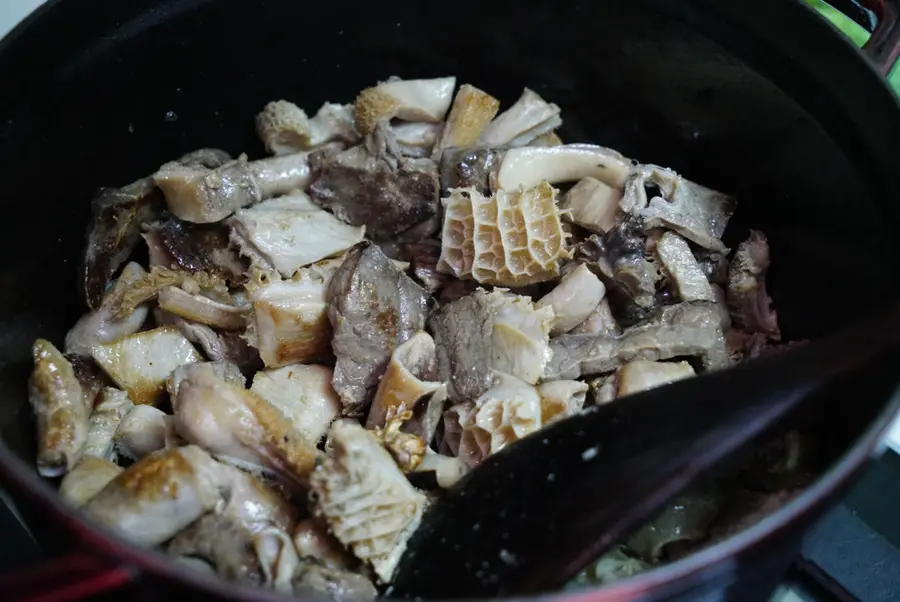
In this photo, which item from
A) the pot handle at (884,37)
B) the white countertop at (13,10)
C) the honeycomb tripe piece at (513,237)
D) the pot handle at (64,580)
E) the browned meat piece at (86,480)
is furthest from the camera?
the white countertop at (13,10)

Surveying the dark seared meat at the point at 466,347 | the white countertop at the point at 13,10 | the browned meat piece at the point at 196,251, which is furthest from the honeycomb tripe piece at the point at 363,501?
the white countertop at the point at 13,10

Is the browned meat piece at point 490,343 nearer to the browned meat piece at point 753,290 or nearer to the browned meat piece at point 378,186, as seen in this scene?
the browned meat piece at point 378,186

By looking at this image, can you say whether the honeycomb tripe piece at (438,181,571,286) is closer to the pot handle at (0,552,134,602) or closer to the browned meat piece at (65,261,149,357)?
the browned meat piece at (65,261,149,357)

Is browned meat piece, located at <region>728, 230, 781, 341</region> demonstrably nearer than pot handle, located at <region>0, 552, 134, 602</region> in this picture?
No

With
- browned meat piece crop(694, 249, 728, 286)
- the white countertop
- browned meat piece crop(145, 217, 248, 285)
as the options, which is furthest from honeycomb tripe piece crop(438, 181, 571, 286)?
the white countertop

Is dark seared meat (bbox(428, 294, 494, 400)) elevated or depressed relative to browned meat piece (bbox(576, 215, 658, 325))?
depressed

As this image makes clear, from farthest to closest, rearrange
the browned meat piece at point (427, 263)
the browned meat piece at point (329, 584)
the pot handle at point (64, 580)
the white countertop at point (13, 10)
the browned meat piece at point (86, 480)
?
the white countertop at point (13, 10)
the browned meat piece at point (427, 263)
the browned meat piece at point (86, 480)
the browned meat piece at point (329, 584)
the pot handle at point (64, 580)

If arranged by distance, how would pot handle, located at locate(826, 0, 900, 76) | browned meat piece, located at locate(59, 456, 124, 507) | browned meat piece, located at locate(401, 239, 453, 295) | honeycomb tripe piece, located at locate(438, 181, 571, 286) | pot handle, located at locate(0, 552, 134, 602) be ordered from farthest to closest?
browned meat piece, located at locate(401, 239, 453, 295) < honeycomb tripe piece, located at locate(438, 181, 571, 286) < pot handle, located at locate(826, 0, 900, 76) < browned meat piece, located at locate(59, 456, 124, 507) < pot handle, located at locate(0, 552, 134, 602)

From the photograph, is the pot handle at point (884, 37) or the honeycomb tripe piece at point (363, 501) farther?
the pot handle at point (884, 37)

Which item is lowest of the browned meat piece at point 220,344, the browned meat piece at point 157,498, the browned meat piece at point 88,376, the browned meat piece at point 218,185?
the browned meat piece at point 88,376
